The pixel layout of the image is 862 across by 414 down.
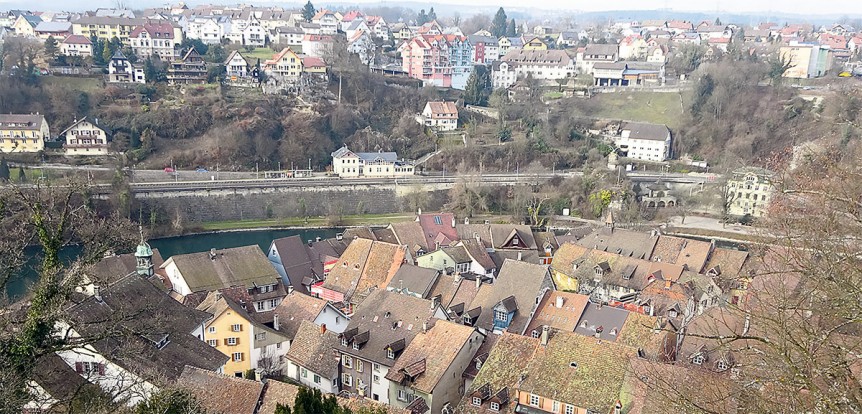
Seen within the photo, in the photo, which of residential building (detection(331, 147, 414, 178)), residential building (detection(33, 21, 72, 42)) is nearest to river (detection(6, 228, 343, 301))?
residential building (detection(331, 147, 414, 178))

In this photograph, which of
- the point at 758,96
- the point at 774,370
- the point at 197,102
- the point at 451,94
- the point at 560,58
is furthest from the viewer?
the point at 560,58

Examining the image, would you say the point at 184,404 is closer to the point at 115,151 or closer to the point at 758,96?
the point at 115,151

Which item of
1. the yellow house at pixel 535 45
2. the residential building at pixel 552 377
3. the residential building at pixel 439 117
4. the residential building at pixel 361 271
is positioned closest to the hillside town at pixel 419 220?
the residential building at pixel 552 377

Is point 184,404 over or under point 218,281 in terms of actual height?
over

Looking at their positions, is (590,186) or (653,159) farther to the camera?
(653,159)

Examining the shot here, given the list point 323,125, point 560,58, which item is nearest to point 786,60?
point 560,58

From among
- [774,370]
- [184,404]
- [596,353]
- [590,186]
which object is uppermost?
[774,370]

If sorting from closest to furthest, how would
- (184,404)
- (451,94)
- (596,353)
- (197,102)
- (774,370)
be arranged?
(774,370) → (184,404) → (596,353) → (197,102) → (451,94)
